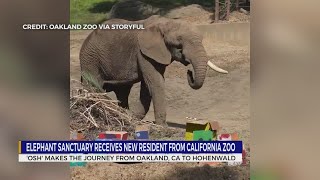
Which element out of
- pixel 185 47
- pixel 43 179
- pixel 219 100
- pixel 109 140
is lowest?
pixel 43 179

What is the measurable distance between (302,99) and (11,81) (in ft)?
9.39

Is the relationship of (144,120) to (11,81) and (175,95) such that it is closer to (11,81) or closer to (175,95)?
(175,95)

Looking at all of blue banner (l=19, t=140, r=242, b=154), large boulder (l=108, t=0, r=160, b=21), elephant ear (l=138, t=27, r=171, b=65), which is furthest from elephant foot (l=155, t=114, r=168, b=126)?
large boulder (l=108, t=0, r=160, b=21)

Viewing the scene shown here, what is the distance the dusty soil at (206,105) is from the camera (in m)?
6.23

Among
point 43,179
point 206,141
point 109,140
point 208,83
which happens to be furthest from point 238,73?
point 43,179

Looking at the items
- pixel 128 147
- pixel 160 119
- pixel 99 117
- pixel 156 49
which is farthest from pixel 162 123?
pixel 156 49

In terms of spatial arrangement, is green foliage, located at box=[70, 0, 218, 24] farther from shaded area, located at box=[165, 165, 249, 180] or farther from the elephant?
shaded area, located at box=[165, 165, 249, 180]

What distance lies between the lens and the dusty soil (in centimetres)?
623

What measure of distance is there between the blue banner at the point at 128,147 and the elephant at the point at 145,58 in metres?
0.34

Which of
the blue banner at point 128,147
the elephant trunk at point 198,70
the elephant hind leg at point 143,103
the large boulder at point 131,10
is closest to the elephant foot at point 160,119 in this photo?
the elephant hind leg at point 143,103

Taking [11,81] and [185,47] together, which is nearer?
[11,81]

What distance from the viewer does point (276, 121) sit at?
6.27m

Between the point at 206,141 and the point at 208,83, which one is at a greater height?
the point at 208,83

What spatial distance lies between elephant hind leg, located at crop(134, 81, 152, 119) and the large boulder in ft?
2.43
